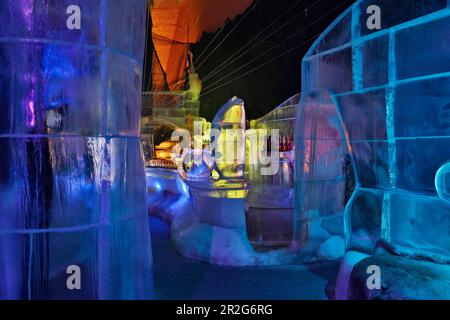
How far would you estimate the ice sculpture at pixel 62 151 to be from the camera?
8.93 feet

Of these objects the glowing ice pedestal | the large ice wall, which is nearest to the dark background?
the glowing ice pedestal

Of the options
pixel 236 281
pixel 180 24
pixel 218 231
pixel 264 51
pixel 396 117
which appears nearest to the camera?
pixel 396 117

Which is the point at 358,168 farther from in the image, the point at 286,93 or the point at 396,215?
the point at 286,93

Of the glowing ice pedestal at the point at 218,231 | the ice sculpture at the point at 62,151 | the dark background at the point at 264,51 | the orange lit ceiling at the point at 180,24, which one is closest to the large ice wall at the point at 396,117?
the ice sculpture at the point at 62,151

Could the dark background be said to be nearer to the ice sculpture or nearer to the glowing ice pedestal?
the glowing ice pedestal

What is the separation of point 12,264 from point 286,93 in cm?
2184

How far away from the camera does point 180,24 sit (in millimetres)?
28219

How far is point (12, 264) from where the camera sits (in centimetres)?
274

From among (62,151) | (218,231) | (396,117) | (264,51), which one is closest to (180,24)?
(264,51)

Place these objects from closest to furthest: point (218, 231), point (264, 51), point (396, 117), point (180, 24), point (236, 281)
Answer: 1. point (396, 117)
2. point (236, 281)
3. point (218, 231)
4. point (264, 51)
5. point (180, 24)

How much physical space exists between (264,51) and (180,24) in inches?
344

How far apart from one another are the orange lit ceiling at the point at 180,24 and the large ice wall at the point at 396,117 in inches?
724

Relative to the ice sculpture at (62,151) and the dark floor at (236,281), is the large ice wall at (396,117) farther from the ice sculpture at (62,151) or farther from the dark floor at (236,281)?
the ice sculpture at (62,151)

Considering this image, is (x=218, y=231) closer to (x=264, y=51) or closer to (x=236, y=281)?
(x=236, y=281)
